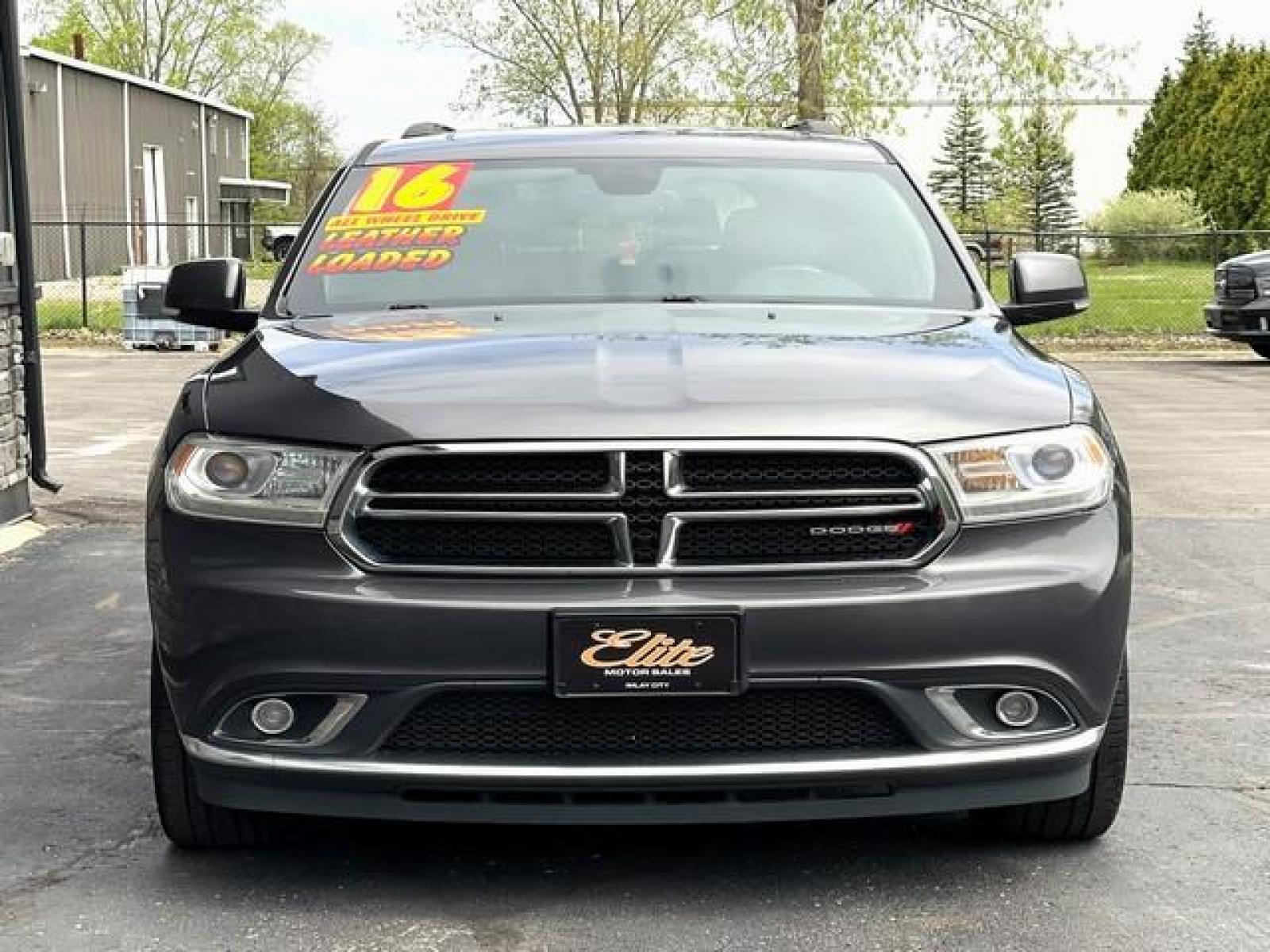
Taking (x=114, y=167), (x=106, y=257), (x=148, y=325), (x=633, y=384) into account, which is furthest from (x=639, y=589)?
(x=114, y=167)

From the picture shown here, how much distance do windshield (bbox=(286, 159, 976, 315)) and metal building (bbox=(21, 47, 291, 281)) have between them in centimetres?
3006

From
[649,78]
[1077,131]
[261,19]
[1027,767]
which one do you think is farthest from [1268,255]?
[261,19]

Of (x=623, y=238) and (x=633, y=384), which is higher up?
(x=623, y=238)

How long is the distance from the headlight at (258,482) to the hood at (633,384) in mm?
36

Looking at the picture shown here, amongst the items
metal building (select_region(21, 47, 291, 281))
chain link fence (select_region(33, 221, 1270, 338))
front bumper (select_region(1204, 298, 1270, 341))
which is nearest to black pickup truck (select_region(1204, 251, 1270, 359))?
front bumper (select_region(1204, 298, 1270, 341))

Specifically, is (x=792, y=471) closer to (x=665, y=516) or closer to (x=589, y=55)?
(x=665, y=516)

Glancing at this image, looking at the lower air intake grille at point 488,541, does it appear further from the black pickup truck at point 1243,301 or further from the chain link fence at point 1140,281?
the chain link fence at point 1140,281

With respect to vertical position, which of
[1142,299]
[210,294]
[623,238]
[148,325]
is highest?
[623,238]

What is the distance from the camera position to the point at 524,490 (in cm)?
369

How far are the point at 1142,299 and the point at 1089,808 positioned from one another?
28693mm

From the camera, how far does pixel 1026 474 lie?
3783 millimetres

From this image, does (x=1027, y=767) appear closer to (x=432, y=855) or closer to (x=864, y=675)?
(x=864, y=675)

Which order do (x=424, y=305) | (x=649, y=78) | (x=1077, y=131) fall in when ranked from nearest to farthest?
1. (x=424, y=305)
2. (x=649, y=78)
3. (x=1077, y=131)

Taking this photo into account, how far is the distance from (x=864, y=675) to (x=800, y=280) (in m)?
1.60
